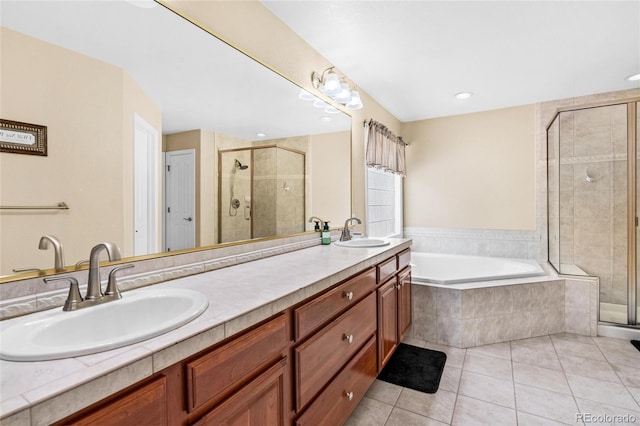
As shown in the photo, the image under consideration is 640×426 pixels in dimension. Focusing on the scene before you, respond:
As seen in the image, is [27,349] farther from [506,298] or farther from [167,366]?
[506,298]

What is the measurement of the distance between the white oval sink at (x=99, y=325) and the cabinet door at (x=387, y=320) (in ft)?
4.15

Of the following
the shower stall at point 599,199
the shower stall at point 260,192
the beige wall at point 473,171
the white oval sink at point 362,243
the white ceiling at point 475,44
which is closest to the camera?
the shower stall at point 260,192

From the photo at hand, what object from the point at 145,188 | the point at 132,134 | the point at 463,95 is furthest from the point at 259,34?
the point at 463,95

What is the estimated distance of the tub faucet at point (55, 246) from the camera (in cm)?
91

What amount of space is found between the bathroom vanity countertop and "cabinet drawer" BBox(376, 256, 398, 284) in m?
0.50

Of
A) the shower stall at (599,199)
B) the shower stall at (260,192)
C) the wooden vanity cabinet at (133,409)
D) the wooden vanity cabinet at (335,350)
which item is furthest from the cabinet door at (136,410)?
the shower stall at (599,199)

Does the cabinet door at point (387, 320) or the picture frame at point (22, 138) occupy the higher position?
the picture frame at point (22, 138)

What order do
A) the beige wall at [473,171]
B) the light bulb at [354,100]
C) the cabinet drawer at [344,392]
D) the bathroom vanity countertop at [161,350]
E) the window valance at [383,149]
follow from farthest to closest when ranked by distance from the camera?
the beige wall at [473,171] < the window valance at [383,149] < the light bulb at [354,100] < the cabinet drawer at [344,392] < the bathroom vanity countertop at [161,350]

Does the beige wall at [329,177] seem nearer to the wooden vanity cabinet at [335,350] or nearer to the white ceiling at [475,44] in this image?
the white ceiling at [475,44]

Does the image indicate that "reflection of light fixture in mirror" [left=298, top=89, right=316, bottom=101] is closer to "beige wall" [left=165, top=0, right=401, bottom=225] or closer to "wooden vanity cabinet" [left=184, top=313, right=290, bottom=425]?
"beige wall" [left=165, top=0, right=401, bottom=225]

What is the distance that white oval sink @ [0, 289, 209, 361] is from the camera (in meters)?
0.63

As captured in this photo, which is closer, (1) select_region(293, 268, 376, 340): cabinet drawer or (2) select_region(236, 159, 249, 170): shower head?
(1) select_region(293, 268, 376, 340): cabinet drawer
